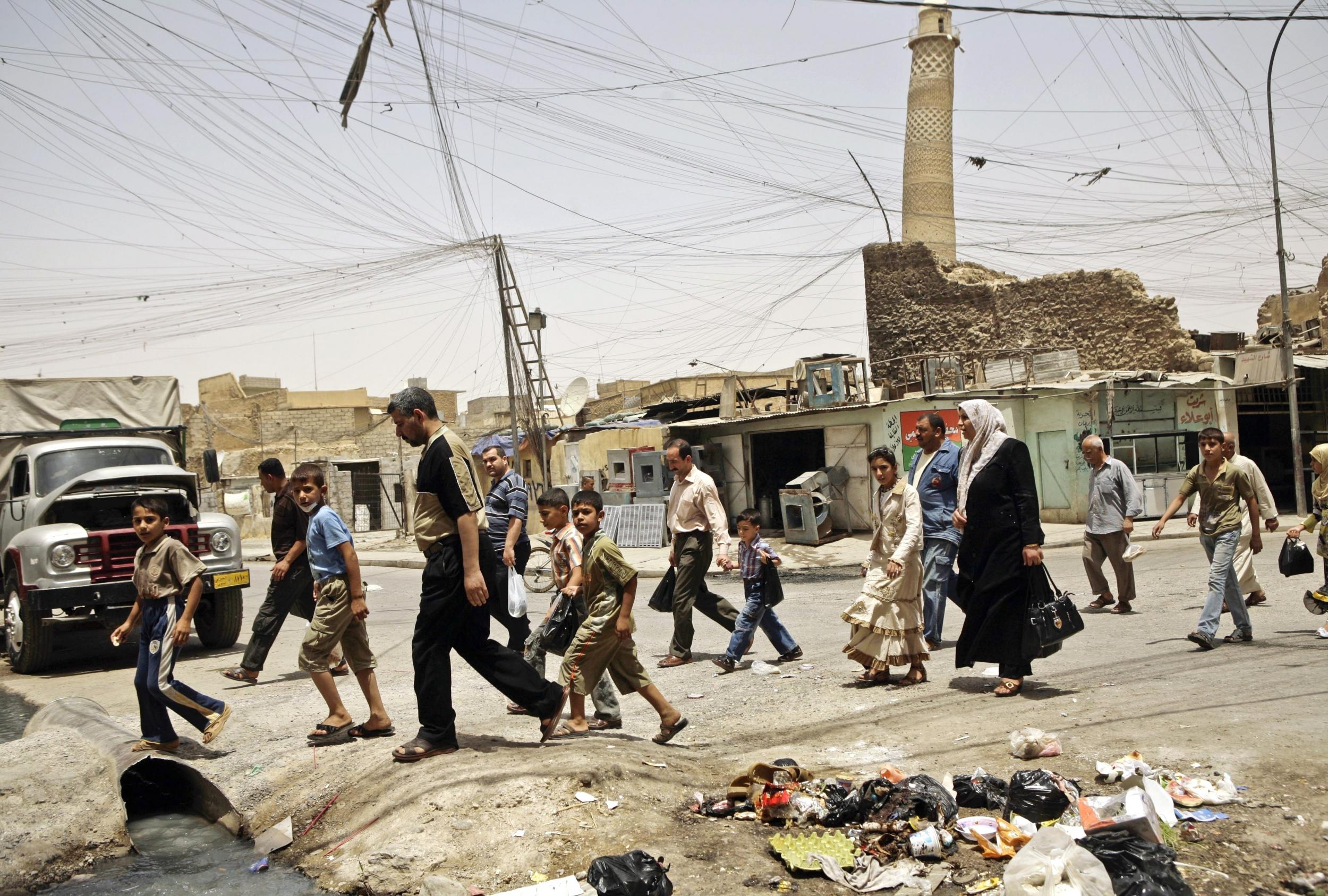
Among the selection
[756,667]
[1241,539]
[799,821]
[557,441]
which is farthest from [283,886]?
[557,441]

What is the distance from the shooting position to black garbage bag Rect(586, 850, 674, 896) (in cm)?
378

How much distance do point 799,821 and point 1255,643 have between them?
15.6 feet

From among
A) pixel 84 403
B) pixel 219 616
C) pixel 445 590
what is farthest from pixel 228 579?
pixel 445 590

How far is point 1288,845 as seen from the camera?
3.87 metres

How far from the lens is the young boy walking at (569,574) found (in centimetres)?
595

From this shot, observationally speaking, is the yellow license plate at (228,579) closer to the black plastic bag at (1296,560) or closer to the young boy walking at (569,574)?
the young boy walking at (569,574)

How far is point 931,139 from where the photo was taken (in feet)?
123

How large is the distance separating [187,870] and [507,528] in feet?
10.8

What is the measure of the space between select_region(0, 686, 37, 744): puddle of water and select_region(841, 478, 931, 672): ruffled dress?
5712 millimetres

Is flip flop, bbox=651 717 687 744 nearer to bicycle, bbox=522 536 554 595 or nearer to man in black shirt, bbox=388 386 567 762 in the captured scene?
man in black shirt, bbox=388 386 567 762

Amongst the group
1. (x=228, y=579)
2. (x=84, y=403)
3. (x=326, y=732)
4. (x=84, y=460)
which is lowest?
(x=326, y=732)

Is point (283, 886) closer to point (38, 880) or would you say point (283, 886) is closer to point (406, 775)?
point (406, 775)

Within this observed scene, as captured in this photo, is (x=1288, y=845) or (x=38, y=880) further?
(x=38, y=880)

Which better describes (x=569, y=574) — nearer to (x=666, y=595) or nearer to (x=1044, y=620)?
(x=666, y=595)
